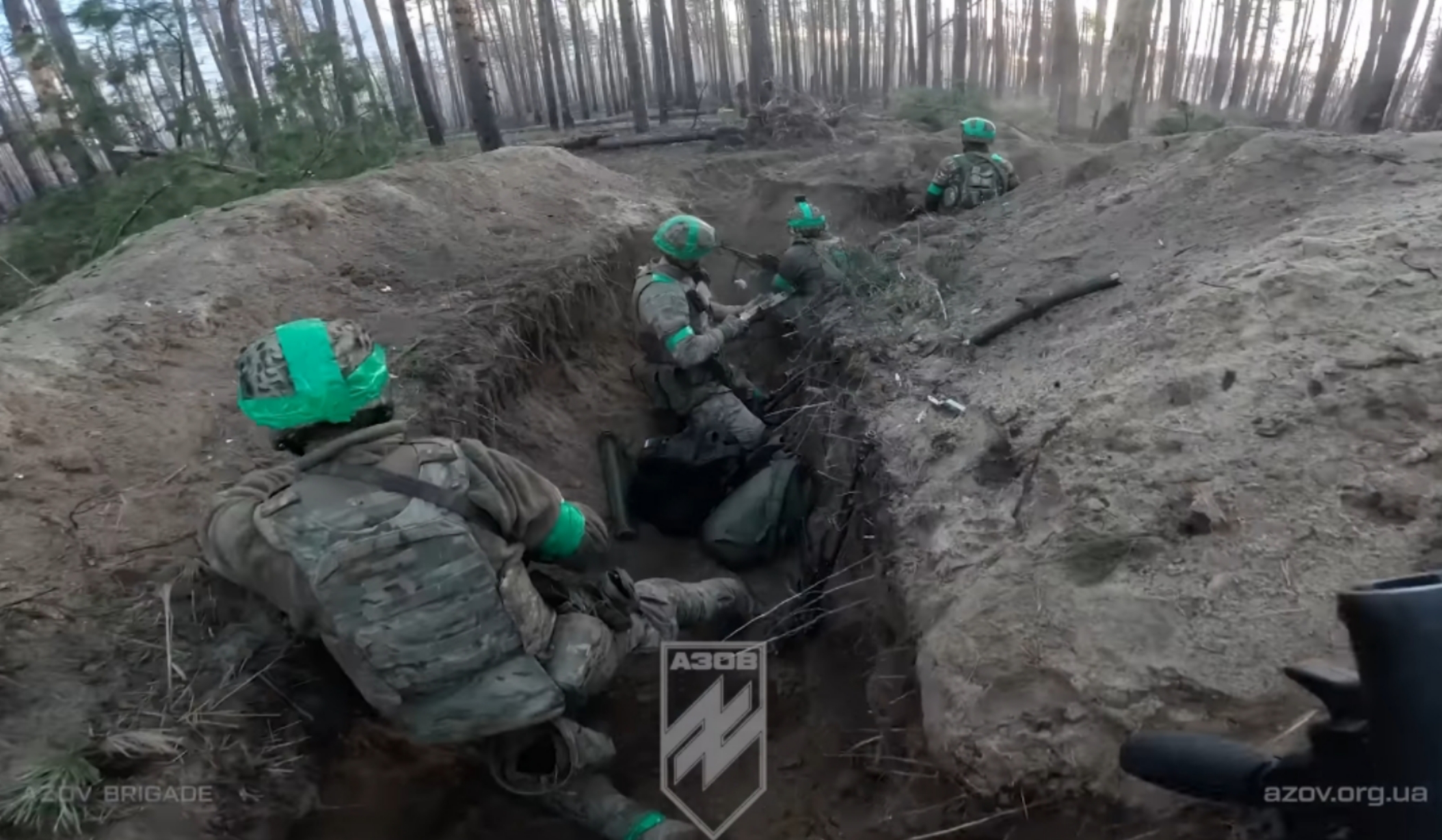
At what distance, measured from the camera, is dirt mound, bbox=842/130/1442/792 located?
2.14 meters

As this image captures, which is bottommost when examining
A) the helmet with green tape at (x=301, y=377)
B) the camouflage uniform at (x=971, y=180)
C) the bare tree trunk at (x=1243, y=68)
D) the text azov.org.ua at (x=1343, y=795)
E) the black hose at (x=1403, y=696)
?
the bare tree trunk at (x=1243, y=68)

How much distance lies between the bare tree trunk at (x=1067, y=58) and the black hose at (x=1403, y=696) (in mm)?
12167

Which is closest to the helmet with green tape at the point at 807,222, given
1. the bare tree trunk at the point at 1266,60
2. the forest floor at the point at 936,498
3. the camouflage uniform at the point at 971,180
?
the forest floor at the point at 936,498

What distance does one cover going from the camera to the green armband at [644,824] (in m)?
2.79

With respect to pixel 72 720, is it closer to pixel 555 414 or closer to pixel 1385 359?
pixel 555 414

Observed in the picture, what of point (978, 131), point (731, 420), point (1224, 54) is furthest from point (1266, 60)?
point (731, 420)

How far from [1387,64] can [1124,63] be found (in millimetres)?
2550

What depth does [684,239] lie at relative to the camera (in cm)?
499

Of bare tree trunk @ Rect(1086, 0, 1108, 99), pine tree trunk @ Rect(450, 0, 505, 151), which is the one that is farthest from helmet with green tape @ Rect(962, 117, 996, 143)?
bare tree trunk @ Rect(1086, 0, 1108, 99)

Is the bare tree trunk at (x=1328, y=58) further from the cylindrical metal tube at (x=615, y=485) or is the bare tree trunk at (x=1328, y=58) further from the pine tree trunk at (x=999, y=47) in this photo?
the cylindrical metal tube at (x=615, y=485)

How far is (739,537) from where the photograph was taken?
4.53 metres

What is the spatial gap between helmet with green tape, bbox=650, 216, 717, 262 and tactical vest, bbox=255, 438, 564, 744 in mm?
2730

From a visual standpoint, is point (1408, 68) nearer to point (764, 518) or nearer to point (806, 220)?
point (806, 220)

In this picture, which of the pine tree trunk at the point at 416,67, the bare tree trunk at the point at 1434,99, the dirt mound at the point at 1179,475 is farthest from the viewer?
the pine tree trunk at the point at 416,67
